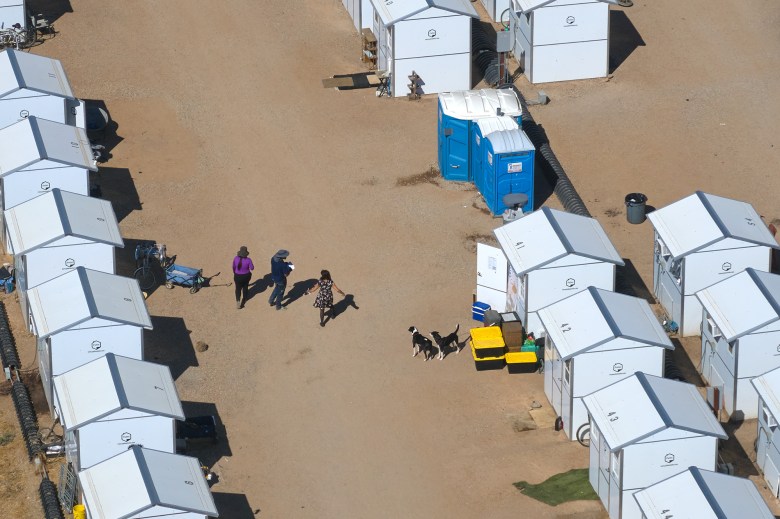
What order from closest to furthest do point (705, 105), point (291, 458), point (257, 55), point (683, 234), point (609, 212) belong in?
1. point (291, 458)
2. point (683, 234)
3. point (609, 212)
4. point (705, 105)
5. point (257, 55)

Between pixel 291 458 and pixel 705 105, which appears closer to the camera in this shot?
pixel 291 458

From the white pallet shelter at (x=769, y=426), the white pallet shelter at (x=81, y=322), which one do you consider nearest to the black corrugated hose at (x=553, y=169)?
the white pallet shelter at (x=769, y=426)

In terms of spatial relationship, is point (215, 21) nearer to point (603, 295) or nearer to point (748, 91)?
point (748, 91)

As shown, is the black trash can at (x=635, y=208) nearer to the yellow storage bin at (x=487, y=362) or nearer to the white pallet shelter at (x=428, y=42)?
the yellow storage bin at (x=487, y=362)

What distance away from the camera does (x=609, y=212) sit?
39.8 meters

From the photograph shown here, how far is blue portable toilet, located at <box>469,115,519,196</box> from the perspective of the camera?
4016 centimetres

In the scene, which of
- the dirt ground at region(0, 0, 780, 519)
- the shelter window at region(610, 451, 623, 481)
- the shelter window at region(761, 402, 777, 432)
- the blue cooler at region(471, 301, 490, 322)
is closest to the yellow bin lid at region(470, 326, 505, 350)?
the dirt ground at region(0, 0, 780, 519)

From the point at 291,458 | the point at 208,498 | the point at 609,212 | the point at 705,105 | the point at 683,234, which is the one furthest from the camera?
the point at 705,105

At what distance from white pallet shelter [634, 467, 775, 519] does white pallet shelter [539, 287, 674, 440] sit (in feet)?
12.4

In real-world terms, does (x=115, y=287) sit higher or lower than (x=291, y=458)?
higher

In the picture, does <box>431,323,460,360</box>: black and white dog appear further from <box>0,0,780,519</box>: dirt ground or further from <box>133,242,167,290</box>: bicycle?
<box>133,242,167,290</box>: bicycle

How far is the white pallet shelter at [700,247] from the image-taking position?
3422 centimetres

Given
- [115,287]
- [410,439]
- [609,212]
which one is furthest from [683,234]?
[115,287]

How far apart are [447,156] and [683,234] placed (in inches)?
332
